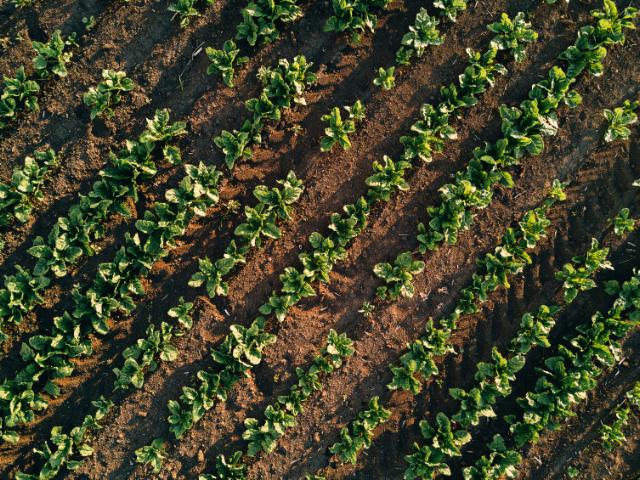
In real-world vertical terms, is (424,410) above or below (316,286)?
below

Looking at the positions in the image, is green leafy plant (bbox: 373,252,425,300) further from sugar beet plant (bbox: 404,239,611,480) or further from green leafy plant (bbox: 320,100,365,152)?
green leafy plant (bbox: 320,100,365,152)

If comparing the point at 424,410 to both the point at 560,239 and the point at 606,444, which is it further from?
the point at 560,239

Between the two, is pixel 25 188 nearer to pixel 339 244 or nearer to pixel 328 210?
pixel 328 210

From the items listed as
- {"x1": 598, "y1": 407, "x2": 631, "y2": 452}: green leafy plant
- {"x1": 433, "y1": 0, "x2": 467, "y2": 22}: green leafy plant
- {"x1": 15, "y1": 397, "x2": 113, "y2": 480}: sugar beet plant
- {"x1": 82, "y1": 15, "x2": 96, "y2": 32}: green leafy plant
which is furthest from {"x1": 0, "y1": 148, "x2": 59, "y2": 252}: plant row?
{"x1": 598, "y1": 407, "x2": 631, "y2": 452}: green leafy plant

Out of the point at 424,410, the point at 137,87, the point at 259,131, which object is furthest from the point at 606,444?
the point at 137,87

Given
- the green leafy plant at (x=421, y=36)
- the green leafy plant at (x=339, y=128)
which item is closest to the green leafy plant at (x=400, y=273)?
the green leafy plant at (x=339, y=128)

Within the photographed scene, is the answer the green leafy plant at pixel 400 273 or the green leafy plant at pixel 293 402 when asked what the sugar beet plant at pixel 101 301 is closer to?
the green leafy plant at pixel 293 402
